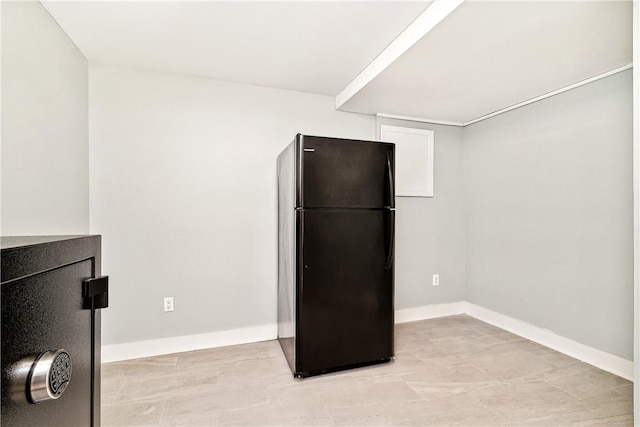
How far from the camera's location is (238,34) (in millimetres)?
2049

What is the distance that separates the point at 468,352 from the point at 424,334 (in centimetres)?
46

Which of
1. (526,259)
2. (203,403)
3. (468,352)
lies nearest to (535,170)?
(526,259)

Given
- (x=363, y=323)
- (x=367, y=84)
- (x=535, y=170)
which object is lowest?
(x=363, y=323)

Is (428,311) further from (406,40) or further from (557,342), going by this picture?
(406,40)

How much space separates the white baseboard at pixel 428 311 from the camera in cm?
339

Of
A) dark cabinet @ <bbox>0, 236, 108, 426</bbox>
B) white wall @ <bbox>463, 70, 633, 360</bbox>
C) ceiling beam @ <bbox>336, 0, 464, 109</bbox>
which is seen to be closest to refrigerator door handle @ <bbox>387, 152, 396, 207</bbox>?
ceiling beam @ <bbox>336, 0, 464, 109</bbox>

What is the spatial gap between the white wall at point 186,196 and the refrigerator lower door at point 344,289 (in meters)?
0.80

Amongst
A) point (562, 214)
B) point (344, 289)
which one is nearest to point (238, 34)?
point (344, 289)

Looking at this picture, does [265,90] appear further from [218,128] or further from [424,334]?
[424,334]

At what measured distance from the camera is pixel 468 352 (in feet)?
8.62

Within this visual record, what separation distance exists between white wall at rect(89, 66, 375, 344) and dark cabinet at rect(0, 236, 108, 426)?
206 cm

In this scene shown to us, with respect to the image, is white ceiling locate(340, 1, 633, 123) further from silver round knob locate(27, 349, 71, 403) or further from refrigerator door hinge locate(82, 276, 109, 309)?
silver round knob locate(27, 349, 71, 403)

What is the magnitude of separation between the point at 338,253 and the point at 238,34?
5.21ft

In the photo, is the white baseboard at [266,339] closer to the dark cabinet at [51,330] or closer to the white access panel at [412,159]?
the white access panel at [412,159]
